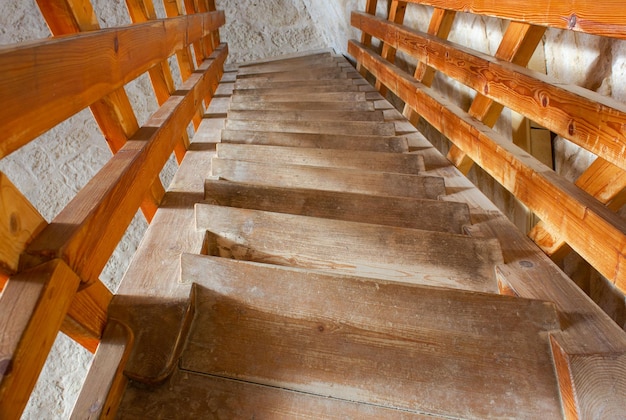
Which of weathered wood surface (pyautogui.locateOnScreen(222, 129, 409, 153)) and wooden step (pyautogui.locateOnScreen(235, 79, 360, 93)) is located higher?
weathered wood surface (pyautogui.locateOnScreen(222, 129, 409, 153))

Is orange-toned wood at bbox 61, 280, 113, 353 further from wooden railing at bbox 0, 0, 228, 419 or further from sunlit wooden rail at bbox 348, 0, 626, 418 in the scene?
sunlit wooden rail at bbox 348, 0, 626, 418

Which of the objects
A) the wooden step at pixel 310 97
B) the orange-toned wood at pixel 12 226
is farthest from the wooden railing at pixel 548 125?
the orange-toned wood at pixel 12 226

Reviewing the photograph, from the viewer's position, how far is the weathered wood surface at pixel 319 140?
8.24 ft

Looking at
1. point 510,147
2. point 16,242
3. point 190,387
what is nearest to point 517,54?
point 510,147

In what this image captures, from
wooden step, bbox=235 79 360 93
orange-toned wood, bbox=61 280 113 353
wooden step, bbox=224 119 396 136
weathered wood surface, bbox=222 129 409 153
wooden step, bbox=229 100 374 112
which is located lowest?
wooden step, bbox=235 79 360 93

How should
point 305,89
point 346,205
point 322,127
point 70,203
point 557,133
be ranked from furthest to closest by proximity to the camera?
point 305,89
point 322,127
point 346,205
point 557,133
point 70,203

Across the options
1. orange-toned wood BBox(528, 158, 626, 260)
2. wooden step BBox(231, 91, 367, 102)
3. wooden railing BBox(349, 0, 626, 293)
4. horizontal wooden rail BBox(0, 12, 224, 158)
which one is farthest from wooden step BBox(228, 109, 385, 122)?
orange-toned wood BBox(528, 158, 626, 260)

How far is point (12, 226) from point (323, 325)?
754 millimetres

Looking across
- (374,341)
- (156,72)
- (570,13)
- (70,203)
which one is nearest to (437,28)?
(570,13)

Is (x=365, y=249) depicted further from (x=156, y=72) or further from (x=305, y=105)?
(x=305, y=105)

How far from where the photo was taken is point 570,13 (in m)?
1.26

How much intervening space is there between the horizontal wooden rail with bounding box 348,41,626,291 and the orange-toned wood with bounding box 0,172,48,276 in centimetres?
143

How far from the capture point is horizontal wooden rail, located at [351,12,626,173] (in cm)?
112

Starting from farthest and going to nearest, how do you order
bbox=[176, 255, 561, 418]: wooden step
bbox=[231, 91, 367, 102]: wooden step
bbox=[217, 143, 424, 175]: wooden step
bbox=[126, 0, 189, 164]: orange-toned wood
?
bbox=[231, 91, 367, 102]: wooden step → bbox=[217, 143, 424, 175]: wooden step → bbox=[126, 0, 189, 164]: orange-toned wood → bbox=[176, 255, 561, 418]: wooden step
